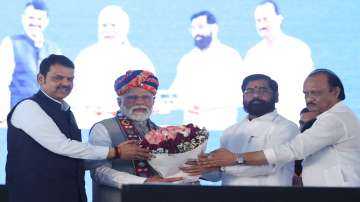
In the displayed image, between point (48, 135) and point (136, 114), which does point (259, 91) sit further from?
point (48, 135)

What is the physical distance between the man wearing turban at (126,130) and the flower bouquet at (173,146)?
0.16 m

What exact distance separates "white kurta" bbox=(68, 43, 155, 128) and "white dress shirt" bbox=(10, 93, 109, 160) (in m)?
1.28

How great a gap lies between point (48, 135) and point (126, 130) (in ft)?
1.40

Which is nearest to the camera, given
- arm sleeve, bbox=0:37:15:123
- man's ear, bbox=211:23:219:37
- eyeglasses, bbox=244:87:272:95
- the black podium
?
the black podium

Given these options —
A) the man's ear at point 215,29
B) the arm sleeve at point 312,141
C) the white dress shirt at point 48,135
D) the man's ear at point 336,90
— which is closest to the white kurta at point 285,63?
the man's ear at point 215,29

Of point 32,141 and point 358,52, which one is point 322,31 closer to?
point 358,52

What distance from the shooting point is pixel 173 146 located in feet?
11.8

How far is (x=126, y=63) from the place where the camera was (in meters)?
5.08

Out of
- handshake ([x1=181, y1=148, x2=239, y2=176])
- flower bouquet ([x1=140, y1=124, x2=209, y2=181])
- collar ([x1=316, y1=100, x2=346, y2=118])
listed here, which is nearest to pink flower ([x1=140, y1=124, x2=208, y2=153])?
flower bouquet ([x1=140, y1=124, x2=209, y2=181])

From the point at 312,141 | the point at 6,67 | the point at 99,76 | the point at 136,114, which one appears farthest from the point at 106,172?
the point at 6,67

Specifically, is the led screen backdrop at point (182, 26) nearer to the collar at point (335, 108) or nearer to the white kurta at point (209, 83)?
the white kurta at point (209, 83)

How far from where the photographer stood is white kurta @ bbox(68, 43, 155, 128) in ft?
16.4

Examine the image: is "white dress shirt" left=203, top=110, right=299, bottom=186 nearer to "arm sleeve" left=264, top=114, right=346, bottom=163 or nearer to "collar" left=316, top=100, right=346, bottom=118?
"arm sleeve" left=264, top=114, right=346, bottom=163

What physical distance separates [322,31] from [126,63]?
1.32 m
